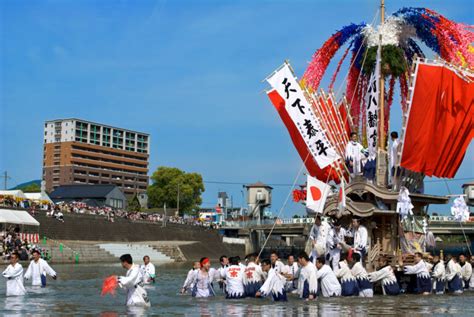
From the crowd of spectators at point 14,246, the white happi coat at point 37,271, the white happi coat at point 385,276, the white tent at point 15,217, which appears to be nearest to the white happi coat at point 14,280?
the white happi coat at point 37,271

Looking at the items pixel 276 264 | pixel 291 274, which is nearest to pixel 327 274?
pixel 291 274

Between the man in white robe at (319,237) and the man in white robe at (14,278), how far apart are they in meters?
9.62

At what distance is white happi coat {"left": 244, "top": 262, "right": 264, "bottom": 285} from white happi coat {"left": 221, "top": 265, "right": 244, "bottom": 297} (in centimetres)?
14

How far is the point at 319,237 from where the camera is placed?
23.1m

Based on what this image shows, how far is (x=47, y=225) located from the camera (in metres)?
57.8

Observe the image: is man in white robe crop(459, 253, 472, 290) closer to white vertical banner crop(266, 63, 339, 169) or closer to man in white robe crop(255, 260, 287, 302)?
white vertical banner crop(266, 63, 339, 169)

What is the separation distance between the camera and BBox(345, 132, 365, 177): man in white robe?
87.5 ft

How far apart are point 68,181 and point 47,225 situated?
96621 mm

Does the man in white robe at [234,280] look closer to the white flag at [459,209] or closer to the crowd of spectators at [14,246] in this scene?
the white flag at [459,209]

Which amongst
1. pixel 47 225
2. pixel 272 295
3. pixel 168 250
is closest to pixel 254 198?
pixel 168 250

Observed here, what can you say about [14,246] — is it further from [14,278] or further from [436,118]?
[436,118]

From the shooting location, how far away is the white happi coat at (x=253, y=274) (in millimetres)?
20469

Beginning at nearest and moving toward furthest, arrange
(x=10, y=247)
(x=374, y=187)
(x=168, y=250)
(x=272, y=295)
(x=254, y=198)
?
1. (x=272, y=295)
2. (x=374, y=187)
3. (x=10, y=247)
4. (x=168, y=250)
5. (x=254, y=198)

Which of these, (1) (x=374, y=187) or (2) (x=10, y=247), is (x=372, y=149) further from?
(2) (x=10, y=247)
